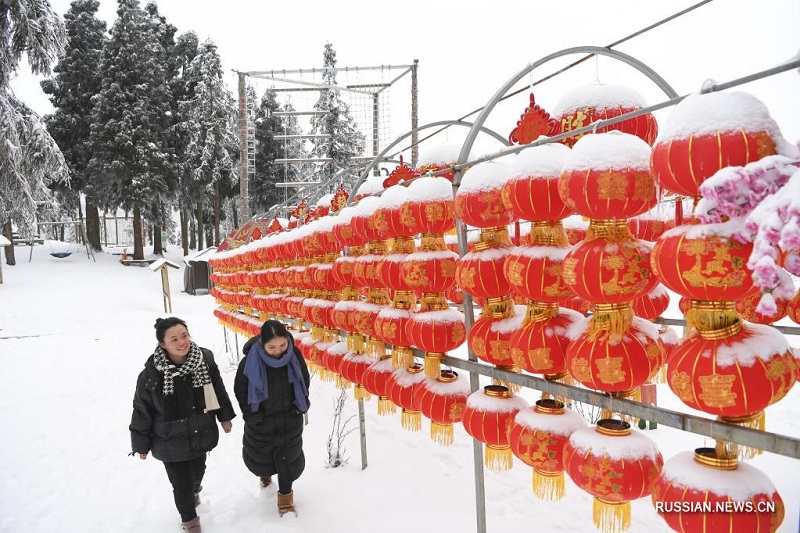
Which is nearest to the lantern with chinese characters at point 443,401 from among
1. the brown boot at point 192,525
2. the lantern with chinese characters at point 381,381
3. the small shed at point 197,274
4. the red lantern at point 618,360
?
the lantern with chinese characters at point 381,381

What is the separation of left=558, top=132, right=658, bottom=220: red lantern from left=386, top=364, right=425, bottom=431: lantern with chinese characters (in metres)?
2.05

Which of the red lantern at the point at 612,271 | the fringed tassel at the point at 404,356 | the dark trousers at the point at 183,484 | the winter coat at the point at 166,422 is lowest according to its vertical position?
the dark trousers at the point at 183,484

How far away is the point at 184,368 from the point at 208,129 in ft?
82.4

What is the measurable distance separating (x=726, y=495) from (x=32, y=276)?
90.8 feet

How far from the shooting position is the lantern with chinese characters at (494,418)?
293 centimetres

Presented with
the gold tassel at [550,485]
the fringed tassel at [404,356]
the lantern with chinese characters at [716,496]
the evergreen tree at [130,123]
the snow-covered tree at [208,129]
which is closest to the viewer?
the lantern with chinese characters at [716,496]

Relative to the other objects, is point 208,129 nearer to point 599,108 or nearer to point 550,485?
point 599,108

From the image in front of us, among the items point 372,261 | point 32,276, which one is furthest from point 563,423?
point 32,276

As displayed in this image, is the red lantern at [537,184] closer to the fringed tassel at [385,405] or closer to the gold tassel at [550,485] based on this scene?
the gold tassel at [550,485]

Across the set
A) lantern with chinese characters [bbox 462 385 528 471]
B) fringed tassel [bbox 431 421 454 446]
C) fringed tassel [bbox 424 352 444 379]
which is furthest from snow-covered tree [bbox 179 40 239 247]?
lantern with chinese characters [bbox 462 385 528 471]

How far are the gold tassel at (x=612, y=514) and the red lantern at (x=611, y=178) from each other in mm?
1242

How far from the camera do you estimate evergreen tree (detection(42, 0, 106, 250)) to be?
2534 cm

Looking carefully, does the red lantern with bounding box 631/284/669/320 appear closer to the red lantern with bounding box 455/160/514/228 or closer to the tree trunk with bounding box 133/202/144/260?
the red lantern with bounding box 455/160/514/228

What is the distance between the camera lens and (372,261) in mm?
4250
